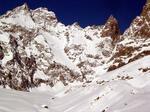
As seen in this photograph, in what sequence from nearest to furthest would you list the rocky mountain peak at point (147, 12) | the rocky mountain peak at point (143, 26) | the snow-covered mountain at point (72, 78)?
the snow-covered mountain at point (72, 78) < the rocky mountain peak at point (143, 26) < the rocky mountain peak at point (147, 12)

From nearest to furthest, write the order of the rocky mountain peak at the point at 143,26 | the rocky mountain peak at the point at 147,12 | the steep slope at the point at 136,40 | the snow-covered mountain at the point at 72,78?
the snow-covered mountain at the point at 72,78 → the steep slope at the point at 136,40 → the rocky mountain peak at the point at 143,26 → the rocky mountain peak at the point at 147,12

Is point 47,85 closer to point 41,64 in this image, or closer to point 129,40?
point 41,64

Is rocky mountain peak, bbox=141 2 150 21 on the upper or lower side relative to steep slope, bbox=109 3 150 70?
upper

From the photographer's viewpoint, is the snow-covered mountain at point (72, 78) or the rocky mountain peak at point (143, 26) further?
the rocky mountain peak at point (143, 26)

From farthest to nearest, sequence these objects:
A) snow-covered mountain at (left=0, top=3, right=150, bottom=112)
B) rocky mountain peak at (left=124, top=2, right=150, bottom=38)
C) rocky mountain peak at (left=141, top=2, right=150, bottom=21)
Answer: rocky mountain peak at (left=141, top=2, right=150, bottom=21) < rocky mountain peak at (left=124, top=2, right=150, bottom=38) < snow-covered mountain at (left=0, top=3, right=150, bottom=112)

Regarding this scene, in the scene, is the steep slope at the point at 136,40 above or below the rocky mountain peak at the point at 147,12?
below

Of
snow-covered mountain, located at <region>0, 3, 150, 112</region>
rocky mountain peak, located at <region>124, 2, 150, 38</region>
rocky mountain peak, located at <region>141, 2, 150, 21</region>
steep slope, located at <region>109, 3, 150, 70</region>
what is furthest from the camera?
rocky mountain peak, located at <region>141, 2, 150, 21</region>

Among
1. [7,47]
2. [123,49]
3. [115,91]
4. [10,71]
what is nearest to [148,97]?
[115,91]

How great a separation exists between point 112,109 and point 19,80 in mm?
122784

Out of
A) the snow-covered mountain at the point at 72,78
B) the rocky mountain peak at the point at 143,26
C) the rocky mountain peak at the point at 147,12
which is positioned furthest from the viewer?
the rocky mountain peak at the point at 147,12

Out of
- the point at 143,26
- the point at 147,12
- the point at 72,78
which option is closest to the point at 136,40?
the point at 143,26

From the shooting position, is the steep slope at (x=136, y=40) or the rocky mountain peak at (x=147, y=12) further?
the rocky mountain peak at (x=147, y=12)

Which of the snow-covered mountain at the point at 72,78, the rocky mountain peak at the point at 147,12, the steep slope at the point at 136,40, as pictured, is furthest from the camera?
the rocky mountain peak at the point at 147,12

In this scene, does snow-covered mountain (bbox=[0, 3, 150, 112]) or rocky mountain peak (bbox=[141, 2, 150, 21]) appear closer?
snow-covered mountain (bbox=[0, 3, 150, 112])
